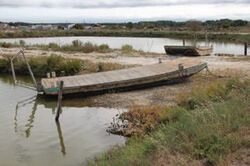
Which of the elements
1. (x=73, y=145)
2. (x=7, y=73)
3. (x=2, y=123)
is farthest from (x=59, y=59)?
(x=73, y=145)

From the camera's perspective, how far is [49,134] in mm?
14016

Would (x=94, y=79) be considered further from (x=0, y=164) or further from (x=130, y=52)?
(x=130, y=52)

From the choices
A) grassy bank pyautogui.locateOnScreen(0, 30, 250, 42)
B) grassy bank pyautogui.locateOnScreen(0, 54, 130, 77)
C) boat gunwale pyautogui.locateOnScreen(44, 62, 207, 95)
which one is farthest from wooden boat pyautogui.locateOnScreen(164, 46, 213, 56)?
grassy bank pyautogui.locateOnScreen(0, 30, 250, 42)

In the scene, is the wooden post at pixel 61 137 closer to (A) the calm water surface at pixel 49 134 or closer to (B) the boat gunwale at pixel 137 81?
(A) the calm water surface at pixel 49 134

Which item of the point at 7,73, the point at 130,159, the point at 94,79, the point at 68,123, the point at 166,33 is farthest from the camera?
the point at 166,33

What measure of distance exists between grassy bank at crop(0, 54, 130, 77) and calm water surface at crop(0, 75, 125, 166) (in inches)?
211

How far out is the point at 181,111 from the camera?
11.9 metres

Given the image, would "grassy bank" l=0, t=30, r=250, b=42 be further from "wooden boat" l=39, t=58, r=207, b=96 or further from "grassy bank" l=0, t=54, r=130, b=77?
"wooden boat" l=39, t=58, r=207, b=96

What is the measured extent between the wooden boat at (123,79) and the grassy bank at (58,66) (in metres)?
2.74

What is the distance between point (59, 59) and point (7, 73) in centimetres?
405

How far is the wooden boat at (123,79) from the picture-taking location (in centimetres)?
1898

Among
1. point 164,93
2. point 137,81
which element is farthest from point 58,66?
point 164,93

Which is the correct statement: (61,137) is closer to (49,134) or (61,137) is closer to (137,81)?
(49,134)

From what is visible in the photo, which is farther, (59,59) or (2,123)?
(59,59)
